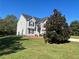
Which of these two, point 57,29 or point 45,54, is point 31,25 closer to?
point 57,29

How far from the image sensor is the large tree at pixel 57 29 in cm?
2594

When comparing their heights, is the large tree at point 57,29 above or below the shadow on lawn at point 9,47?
above

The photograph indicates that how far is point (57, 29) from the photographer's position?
26500 millimetres

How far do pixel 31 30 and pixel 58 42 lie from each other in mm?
32709

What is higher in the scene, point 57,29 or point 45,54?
point 57,29

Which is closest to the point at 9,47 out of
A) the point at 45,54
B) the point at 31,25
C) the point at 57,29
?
the point at 45,54

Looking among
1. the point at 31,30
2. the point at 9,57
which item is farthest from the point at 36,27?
the point at 9,57

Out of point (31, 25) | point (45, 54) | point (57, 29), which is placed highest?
point (31, 25)

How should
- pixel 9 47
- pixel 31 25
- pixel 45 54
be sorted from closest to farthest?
pixel 45 54 → pixel 9 47 → pixel 31 25

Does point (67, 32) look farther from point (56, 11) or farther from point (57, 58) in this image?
point (57, 58)

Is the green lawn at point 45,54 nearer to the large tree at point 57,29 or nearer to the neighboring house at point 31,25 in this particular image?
the large tree at point 57,29

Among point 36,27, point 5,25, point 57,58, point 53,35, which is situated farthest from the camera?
point 5,25

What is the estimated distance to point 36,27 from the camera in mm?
58375

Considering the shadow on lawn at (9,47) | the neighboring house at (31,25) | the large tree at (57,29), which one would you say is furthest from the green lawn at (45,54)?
the neighboring house at (31,25)
